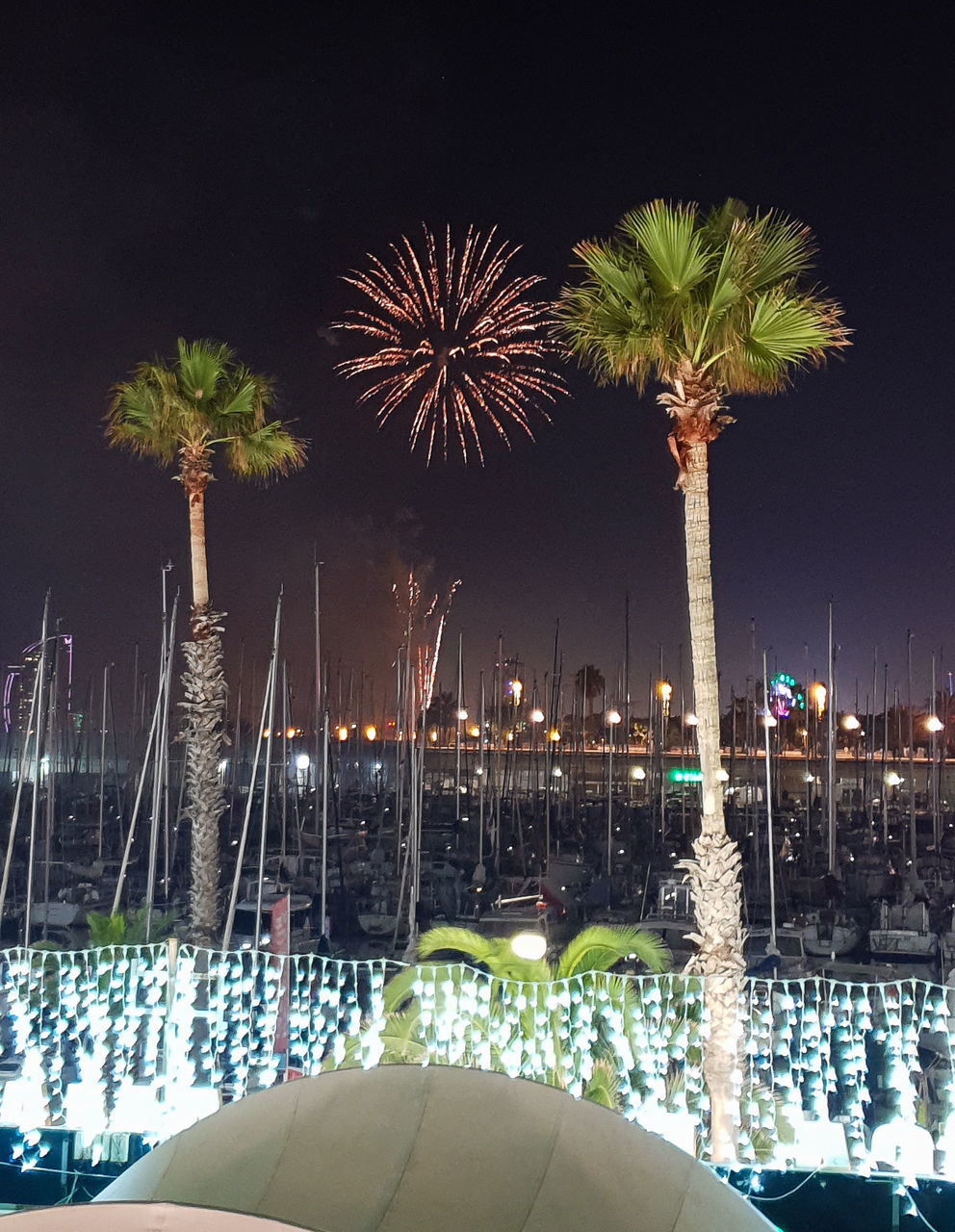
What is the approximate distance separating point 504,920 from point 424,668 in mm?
19720

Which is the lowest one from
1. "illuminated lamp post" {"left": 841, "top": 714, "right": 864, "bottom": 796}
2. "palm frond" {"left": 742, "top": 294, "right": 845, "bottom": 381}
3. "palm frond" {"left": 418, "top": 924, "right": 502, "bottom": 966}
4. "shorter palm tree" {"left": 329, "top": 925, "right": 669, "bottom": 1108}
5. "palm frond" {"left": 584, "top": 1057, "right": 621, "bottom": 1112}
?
"palm frond" {"left": 584, "top": 1057, "right": 621, "bottom": 1112}

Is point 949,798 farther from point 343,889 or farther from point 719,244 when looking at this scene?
point 719,244

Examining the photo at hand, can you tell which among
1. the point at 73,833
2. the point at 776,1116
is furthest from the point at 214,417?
the point at 73,833

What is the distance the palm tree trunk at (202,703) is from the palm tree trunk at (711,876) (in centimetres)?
785

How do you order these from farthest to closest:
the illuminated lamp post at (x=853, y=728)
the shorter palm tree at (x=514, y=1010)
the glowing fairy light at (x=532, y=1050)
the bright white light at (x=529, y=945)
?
the illuminated lamp post at (x=853, y=728)
the bright white light at (x=529, y=945)
the shorter palm tree at (x=514, y=1010)
the glowing fairy light at (x=532, y=1050)

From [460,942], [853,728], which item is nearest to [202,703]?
[460,942]

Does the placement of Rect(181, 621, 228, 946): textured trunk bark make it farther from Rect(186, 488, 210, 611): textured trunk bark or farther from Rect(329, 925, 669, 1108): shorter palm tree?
Rect(329, 925, 669, 1108): shorter palm tree

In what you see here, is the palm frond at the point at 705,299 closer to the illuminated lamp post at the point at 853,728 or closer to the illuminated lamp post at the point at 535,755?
the illuminated lamp post at the point at 535,755

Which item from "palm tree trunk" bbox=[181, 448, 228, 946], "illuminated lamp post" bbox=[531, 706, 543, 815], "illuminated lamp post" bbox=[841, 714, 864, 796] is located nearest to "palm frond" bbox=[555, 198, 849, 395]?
"palm tree trunk" bbox=[181, 448, 228, 946]

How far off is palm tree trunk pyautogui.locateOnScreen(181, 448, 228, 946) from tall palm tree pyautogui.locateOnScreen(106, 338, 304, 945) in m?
0.01

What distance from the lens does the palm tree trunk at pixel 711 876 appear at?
8.70 meters

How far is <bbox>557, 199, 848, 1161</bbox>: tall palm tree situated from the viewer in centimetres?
894

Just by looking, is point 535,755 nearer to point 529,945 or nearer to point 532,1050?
point 529,945

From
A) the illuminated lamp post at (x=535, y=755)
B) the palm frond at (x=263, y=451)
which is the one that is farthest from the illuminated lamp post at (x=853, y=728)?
the palm frond at (x=263, y=451)
